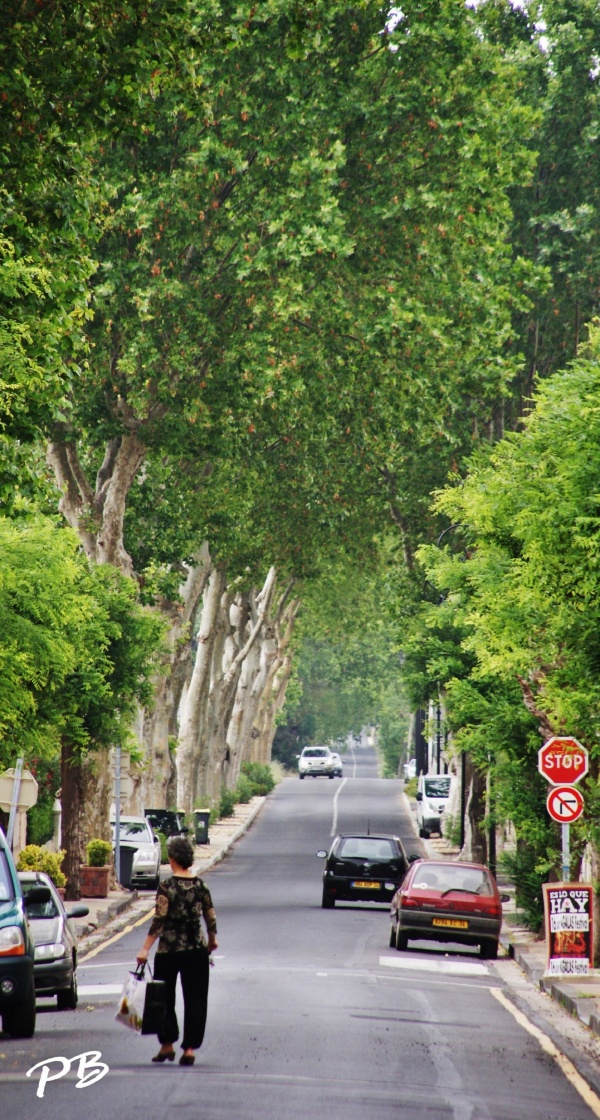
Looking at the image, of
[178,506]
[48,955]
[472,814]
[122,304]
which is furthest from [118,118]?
[472,814]

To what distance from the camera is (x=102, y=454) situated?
123ft

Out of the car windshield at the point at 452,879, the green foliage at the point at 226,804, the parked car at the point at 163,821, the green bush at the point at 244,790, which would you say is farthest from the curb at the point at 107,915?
the green bush at the point at 244,790

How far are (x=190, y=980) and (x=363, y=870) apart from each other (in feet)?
69.3

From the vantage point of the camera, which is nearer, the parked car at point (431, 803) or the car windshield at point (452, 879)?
the car windshield at point (452, 879)

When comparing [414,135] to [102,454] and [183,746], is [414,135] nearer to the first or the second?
[102,454]

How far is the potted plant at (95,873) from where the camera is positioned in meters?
32.6

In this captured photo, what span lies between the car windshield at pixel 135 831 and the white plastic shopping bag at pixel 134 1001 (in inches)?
1060

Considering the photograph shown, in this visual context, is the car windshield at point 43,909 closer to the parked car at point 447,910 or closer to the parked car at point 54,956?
the parked car at point 54,956

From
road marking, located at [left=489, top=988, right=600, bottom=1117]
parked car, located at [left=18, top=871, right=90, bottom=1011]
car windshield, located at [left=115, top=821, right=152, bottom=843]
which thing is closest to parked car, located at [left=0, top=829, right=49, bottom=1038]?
parked car, located at [left=18, top=871, right=90, bottom=1011]

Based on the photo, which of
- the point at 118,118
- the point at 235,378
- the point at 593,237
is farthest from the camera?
the point at 593,237

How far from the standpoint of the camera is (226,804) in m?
61.6

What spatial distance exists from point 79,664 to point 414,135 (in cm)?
1135

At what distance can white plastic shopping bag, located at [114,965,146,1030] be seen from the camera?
407 inches

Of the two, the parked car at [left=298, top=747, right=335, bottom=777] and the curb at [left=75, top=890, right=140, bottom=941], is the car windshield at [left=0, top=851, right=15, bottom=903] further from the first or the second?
the parked car at [left=298, top=747, right=335, bottom=777]
